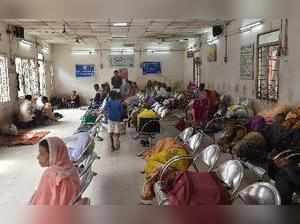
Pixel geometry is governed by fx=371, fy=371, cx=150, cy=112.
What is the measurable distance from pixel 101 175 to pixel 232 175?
2.65 metres

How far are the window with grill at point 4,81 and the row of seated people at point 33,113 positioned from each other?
692 millimetres

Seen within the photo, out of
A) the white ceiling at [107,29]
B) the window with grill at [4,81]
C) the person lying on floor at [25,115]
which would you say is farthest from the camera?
the person lying on floor at [25,115]

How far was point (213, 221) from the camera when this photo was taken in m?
0.92

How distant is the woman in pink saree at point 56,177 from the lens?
2.72 m

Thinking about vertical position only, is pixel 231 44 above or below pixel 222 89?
above

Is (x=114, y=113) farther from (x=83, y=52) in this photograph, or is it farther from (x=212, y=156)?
(x=83, y=52)

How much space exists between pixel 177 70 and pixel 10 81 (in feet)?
28.8

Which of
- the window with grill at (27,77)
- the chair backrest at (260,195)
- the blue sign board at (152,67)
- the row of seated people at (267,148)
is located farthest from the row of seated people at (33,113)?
the chair backrest at (260,195)

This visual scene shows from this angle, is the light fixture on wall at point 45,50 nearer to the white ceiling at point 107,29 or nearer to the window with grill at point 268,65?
the white ceiling at point 107,29

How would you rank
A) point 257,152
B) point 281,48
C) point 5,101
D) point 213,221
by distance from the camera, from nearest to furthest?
point 213,221, point 257,152, point 281,48, point 5,101

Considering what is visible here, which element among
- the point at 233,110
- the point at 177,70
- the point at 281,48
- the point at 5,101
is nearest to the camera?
the point at 281,48

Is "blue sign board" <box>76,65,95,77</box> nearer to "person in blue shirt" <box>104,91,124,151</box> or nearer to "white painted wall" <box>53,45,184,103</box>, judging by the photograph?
"white painted wall" <box>53,45,184,103</box>
